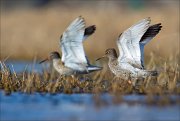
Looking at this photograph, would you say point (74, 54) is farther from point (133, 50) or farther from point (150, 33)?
point (150, 33)

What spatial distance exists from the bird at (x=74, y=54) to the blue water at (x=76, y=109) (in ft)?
5.73

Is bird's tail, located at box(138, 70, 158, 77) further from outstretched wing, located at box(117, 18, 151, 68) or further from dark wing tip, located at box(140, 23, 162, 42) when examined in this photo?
dark wing tip, located at box(140, 23, 162, 42)

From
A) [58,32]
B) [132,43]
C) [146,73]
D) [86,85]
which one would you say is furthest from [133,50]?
[58,32]

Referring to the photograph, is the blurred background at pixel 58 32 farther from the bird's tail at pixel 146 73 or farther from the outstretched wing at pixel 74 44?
the bird's tail at pixel 146 73

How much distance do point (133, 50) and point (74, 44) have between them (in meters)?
1.29

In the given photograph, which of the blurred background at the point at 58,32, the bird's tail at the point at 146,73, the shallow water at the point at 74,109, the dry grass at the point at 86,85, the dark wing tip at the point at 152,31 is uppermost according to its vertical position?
the blurred background at the point at 58,32

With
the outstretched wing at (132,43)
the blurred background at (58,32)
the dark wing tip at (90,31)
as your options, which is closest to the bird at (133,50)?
the outstretched wing at (132,43)

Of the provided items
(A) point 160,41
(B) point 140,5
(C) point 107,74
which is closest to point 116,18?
(A) point 160,41

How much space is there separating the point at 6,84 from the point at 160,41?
11.1 meters

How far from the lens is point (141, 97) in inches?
544

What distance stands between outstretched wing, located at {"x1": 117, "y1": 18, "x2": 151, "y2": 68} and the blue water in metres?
2.00

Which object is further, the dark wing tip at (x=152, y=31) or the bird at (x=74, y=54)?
the dark wing tip at (x=152, y=31)

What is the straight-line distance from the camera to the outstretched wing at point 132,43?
15.7m

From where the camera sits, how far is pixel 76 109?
12773mm
